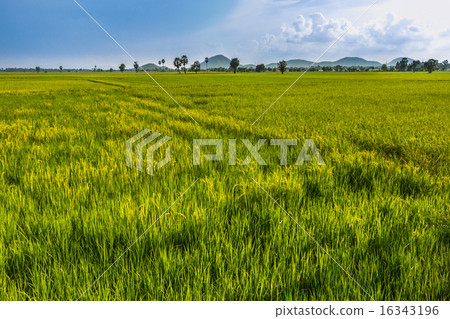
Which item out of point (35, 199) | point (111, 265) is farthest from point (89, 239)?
point (35, 199)

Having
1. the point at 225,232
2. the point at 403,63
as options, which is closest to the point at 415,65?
the point at 403,63

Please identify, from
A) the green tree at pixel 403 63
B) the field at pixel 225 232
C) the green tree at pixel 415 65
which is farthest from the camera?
the green tree at pixel 403 63

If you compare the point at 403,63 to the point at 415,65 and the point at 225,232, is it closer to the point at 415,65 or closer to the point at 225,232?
the point at 415,65

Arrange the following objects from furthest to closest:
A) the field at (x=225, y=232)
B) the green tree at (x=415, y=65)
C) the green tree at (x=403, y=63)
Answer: the green tree at (x=403, y=63) → the green tree at (x=415, y=65) → the field at (x=225, y=232)

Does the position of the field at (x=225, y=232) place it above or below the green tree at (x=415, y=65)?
below

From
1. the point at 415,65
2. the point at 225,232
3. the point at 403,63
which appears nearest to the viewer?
the point at 225,232

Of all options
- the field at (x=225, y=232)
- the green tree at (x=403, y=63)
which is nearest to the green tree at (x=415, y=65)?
the green tree at (x=403, y=63)

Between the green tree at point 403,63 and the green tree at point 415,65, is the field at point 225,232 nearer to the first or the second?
the green tree at point 403,63

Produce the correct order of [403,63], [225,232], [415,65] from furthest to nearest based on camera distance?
[415,65], [403,63], [225,232]

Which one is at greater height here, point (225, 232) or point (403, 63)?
point (403, 63)

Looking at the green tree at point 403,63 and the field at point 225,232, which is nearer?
the field at point 225,232

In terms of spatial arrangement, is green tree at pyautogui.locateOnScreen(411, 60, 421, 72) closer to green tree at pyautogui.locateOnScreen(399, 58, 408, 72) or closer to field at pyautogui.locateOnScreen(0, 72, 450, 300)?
green tree at pyautogui.locateOnScreen(399, 58, 408, 72)

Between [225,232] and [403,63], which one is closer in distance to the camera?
[225,232]
